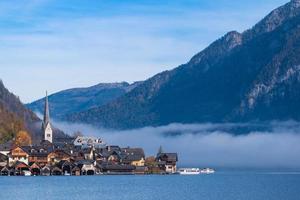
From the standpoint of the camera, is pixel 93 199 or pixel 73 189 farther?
pixel 73 189

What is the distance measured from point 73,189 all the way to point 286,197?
30082mm

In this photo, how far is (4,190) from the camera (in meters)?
119

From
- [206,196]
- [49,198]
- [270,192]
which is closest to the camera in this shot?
[49,198]

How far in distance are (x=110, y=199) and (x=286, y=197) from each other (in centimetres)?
2087

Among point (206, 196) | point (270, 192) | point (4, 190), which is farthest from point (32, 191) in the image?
point (270, 192)

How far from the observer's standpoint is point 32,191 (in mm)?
117625

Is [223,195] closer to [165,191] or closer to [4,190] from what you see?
[165,191]

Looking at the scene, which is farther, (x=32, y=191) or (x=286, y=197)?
(x=32, y=191)

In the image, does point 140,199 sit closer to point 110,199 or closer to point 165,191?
point 110,199

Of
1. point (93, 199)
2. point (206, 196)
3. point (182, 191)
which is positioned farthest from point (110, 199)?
point (182, 191)

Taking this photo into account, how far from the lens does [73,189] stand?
125000 mm

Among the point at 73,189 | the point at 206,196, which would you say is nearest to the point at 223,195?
the point at 206,196

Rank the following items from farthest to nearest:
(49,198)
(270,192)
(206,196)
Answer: (270,192)
(206,196)
(49,198)

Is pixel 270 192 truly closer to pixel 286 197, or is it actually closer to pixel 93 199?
pixel 286 197
